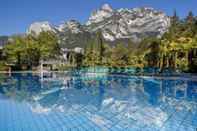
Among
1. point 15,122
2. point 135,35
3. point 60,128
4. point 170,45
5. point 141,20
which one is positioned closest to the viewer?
point 60,128

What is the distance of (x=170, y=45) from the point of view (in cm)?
3547

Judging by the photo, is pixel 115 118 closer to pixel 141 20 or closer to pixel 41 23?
pixel 41 23

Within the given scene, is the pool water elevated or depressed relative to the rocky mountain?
depressed

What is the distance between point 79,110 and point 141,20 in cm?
18961

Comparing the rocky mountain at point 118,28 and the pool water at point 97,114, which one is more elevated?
the rocky mountain at point 118,28

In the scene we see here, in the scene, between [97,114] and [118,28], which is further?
[118,28]

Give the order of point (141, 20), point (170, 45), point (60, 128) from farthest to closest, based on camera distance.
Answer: point (141, 20), point (170, 45), point (60, 128)

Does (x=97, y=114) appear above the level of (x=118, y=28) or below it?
below

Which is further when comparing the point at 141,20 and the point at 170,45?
the point at 141,20

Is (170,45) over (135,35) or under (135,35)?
under

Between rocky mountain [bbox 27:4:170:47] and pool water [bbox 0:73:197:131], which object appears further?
rocky mountain [bbox 27:4:170:47]

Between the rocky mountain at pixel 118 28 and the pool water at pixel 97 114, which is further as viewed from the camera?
the rocky mountain at pixel 118 28

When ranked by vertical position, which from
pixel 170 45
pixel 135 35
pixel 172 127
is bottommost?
pixel 172 127

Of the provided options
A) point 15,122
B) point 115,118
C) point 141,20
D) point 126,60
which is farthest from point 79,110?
point 141,20
